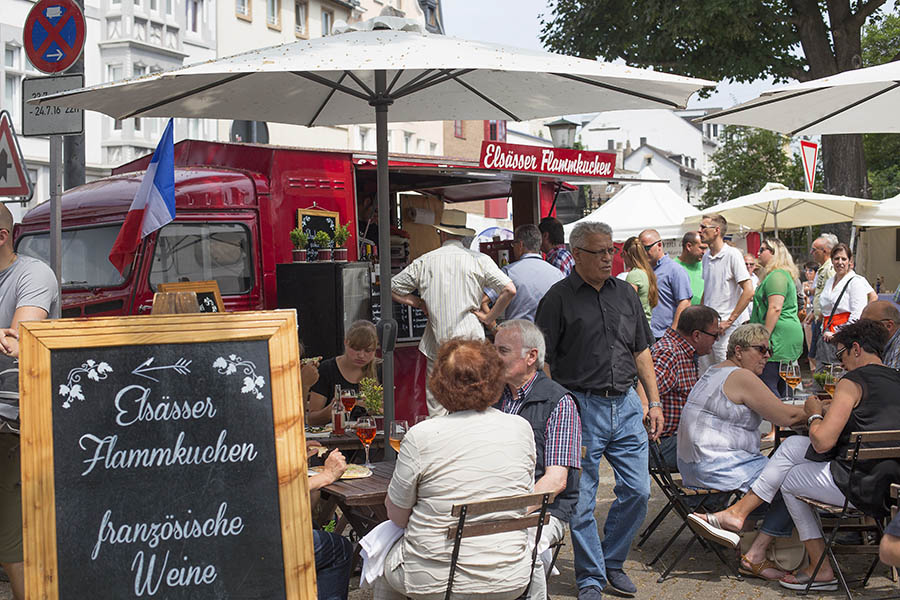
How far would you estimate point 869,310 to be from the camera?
728 cm

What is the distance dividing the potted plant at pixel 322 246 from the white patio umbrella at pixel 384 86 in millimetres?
2345

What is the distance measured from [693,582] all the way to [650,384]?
112 cm

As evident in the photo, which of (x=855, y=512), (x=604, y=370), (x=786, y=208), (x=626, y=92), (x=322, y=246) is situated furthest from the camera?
(x=786, y=208)

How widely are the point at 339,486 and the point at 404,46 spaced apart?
1.96m

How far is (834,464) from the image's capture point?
5.68 m

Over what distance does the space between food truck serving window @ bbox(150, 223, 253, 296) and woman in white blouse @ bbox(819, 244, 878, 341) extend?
544 centimetres

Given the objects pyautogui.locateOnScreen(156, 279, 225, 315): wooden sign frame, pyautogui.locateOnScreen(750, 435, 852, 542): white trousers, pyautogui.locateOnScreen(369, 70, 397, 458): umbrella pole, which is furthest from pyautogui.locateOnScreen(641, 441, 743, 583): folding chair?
pyautogui.locateOnScreen(156, 279, 225, 315): wooden sign frame

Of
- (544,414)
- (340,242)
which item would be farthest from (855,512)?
(340,242)

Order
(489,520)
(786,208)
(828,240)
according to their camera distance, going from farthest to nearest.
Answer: (786,208) → (828,240) → (489,520)

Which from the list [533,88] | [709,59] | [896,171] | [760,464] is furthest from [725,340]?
[896,171]

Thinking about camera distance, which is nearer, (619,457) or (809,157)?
(619,457)

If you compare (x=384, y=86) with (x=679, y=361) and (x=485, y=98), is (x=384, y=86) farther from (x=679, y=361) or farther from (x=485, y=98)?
(x=679, y=361)

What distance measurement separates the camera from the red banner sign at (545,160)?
10500 millimetres

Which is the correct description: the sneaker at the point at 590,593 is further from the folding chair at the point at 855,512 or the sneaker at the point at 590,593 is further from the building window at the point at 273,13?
the building window at the point at 273,13
